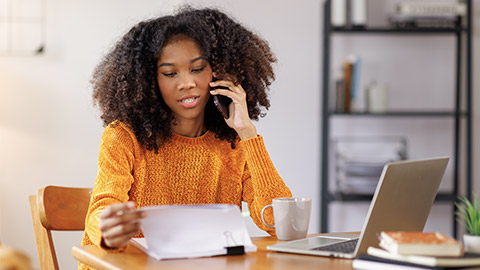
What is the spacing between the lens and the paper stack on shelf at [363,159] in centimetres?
295

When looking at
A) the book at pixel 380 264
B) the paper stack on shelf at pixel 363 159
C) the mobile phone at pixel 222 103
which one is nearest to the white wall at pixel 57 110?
the paper stack on shelf at pixel 363 159

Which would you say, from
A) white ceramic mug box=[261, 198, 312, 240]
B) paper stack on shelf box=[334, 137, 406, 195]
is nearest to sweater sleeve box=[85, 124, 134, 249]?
white ceramic mug box=[261, 198, 312, 240]

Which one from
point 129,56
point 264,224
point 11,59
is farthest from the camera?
point 11,59

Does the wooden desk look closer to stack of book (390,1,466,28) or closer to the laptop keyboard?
the laptop keyboard

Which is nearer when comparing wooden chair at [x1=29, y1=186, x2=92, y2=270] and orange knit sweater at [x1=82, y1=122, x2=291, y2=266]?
orange knit sweater at [x1=82, y1=122, x2=291, y2=266]

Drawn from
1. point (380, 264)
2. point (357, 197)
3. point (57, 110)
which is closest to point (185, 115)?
point (380, 264)

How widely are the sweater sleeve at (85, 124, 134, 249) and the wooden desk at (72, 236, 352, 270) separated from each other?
0.10m

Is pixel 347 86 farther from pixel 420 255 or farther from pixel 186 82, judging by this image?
pixel 420 255

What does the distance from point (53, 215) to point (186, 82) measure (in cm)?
55

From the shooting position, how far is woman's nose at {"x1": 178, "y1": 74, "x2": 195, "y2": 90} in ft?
5.16

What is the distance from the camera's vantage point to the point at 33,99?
2.87 m

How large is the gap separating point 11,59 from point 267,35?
131 cm

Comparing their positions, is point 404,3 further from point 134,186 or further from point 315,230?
point 134,186

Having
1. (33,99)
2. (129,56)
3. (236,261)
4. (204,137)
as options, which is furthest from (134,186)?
(33,99)
